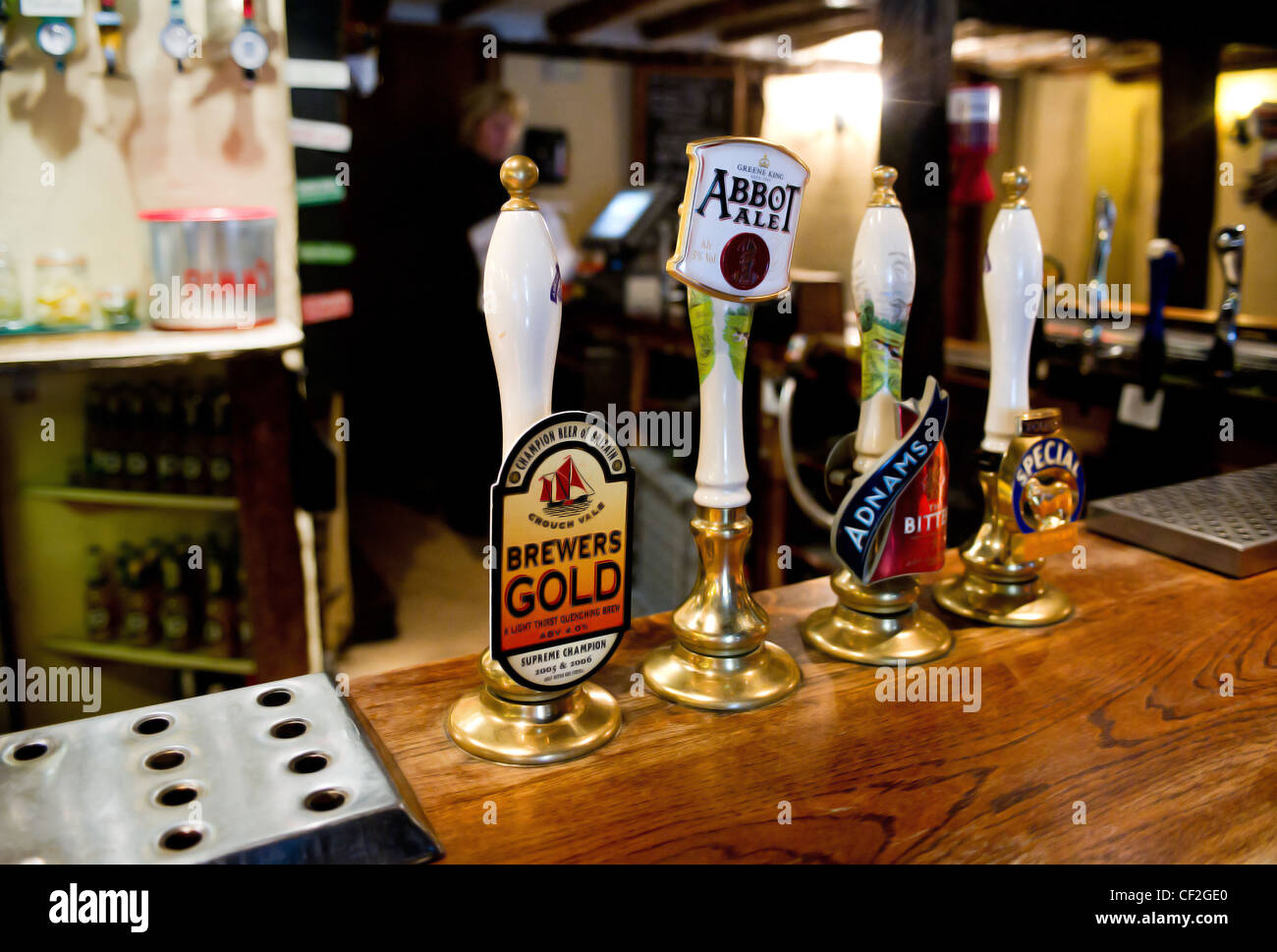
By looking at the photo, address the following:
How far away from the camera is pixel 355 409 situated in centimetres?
647

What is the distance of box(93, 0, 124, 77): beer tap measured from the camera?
95.0 inches

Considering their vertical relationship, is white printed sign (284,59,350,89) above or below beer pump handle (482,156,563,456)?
above

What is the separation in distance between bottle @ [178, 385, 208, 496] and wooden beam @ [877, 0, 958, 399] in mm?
1899

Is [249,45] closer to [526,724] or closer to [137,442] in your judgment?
[137,442]

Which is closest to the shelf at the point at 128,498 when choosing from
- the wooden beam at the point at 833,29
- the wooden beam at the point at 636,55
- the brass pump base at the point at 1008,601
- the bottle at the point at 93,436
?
the bottle at the point at 93,436

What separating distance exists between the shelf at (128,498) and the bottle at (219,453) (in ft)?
0.14

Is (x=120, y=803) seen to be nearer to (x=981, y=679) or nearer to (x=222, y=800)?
(x=222, y=800)

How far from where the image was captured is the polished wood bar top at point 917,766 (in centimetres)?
74

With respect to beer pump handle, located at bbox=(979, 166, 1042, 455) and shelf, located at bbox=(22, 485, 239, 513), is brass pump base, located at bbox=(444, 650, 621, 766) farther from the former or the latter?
shelf, located at bbox=(22, 485, 239, 513)

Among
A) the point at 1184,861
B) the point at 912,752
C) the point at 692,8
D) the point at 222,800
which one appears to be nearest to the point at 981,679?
the point at 912,752

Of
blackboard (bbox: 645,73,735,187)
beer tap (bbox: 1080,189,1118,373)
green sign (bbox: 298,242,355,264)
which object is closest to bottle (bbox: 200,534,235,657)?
green sign (bbox: 298,242,355,264)
